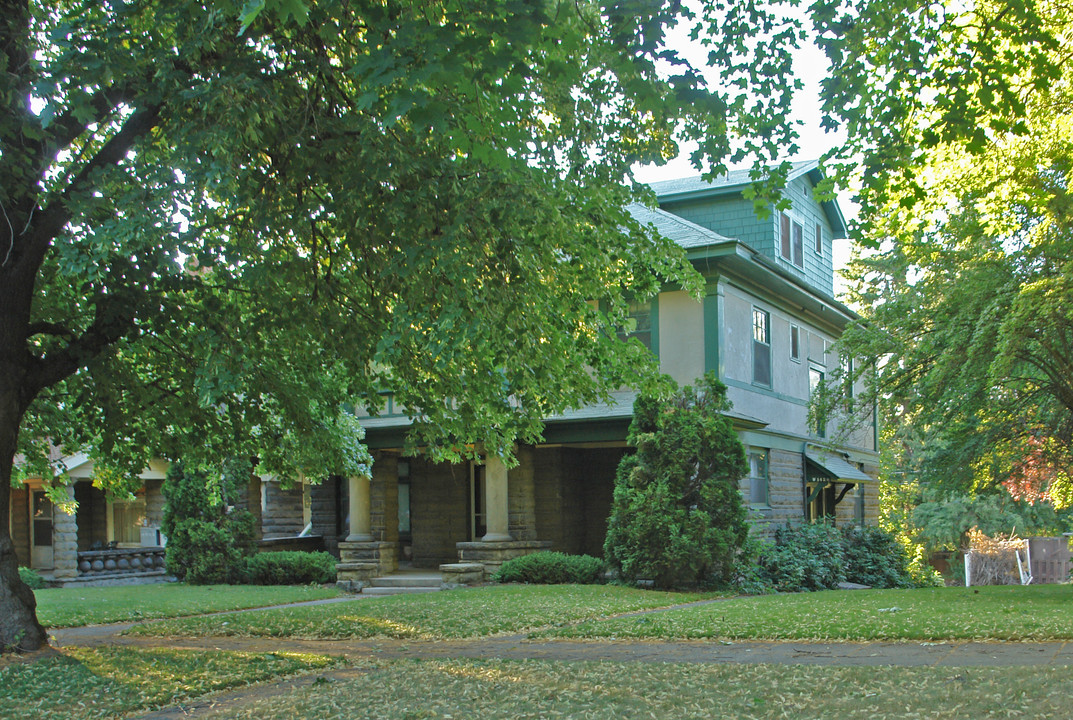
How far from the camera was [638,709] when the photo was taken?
6762mm

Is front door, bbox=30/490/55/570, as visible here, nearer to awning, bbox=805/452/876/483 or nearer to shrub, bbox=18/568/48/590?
shrub, bbox=18/568/48/590

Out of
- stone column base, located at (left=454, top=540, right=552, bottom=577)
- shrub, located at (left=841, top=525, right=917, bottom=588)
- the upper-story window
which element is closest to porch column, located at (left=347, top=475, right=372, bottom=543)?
stone column base, located at (left=454, top=540, right=552, bottom=577)

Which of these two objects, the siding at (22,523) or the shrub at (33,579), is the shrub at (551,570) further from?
the siding at (22,523)

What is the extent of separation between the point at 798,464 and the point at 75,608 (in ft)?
50.2

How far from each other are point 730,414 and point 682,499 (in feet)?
8.40

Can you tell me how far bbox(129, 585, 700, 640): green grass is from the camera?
39.1 feet

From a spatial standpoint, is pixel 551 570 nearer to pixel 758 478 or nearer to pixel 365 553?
pixel 365 553

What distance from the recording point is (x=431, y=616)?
512 inches

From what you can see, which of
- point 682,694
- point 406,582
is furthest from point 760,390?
point 682,694

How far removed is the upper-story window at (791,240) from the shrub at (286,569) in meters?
12.3

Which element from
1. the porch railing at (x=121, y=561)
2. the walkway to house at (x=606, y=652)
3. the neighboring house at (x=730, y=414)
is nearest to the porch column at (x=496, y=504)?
the neighboring house at (x=730, y=414)

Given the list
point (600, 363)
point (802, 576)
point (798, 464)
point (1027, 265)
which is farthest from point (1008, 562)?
point (600, 363)

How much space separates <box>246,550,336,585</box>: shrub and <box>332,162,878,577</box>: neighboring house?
753mm

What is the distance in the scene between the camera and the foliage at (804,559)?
1888cm
